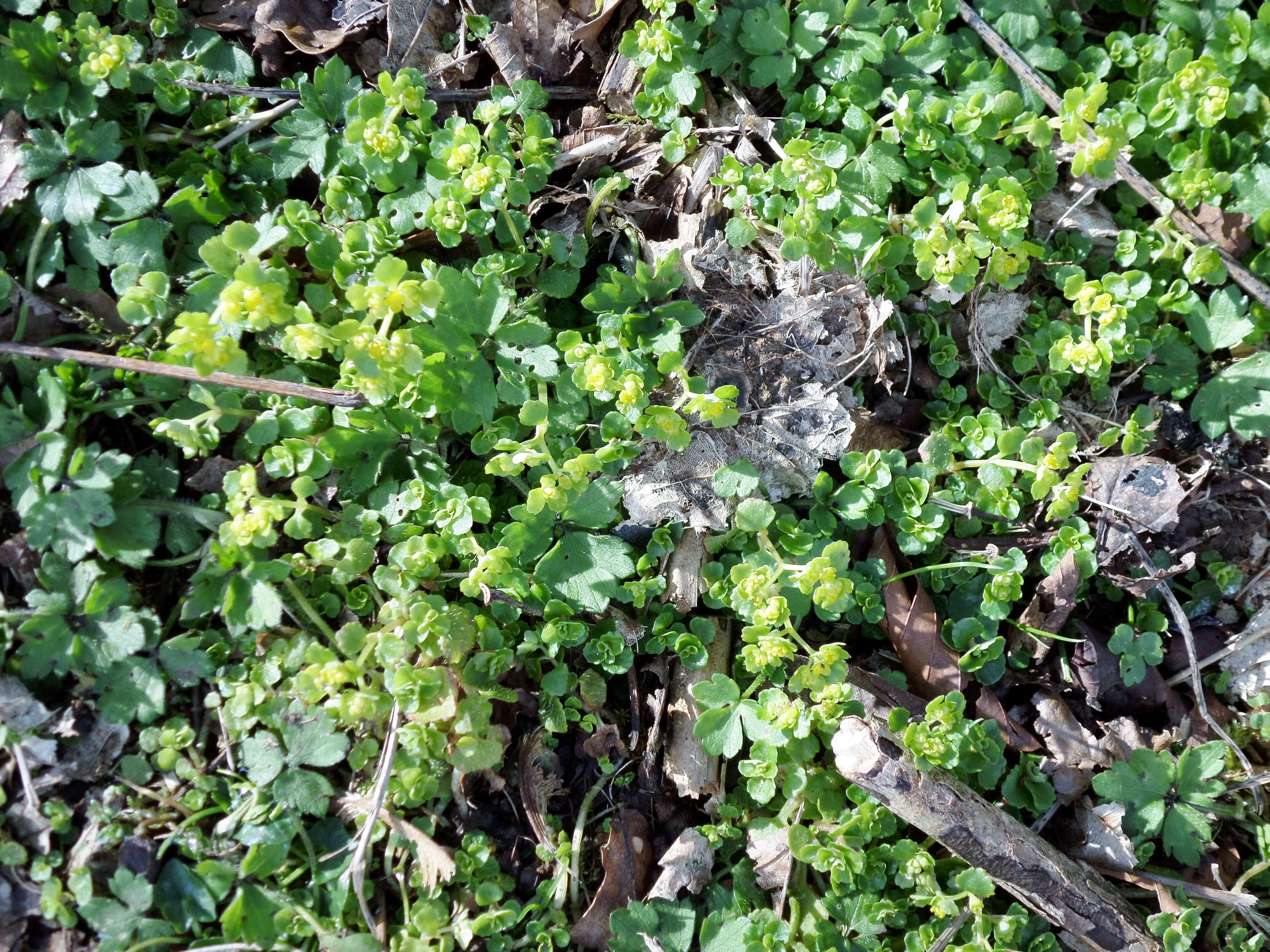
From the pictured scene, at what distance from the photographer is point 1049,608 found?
3.29 metres

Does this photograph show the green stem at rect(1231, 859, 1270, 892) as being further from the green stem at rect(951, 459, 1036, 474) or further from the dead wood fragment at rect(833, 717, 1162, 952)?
the green stem at rect(951, 459, 1036, 474)

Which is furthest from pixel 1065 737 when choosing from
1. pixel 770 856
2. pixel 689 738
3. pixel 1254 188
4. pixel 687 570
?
pixel 1254 188

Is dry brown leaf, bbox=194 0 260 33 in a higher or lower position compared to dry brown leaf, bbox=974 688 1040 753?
higher

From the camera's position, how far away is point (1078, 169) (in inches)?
125

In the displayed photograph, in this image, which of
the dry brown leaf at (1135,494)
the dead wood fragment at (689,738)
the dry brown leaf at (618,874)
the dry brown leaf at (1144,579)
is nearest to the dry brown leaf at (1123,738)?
the dry brown leaf at (1144,579)

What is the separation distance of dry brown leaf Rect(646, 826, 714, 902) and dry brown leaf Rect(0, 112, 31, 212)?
3186mm

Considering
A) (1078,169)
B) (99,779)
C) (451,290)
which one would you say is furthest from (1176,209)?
(99,779)

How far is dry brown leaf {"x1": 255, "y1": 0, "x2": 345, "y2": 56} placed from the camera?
3275mm

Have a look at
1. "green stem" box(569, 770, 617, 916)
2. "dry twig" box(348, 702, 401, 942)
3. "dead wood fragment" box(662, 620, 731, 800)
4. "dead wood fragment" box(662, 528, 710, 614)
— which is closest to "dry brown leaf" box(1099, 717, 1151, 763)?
"dead wood fragment" box(662, 620, 731, 800)

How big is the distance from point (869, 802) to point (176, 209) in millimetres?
3175

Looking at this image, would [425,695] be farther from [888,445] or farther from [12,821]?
[888,445]

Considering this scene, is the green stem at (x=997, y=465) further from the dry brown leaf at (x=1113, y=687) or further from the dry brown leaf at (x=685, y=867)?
the dry brown leaf at (x=685, y=867)

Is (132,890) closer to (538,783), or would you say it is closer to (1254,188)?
(538,783)

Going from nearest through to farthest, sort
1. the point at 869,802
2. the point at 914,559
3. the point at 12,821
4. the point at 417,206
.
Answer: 1. the point at 12,821
2. the point at 869,802
3. the point at 417,206
4. the point at 914,559
